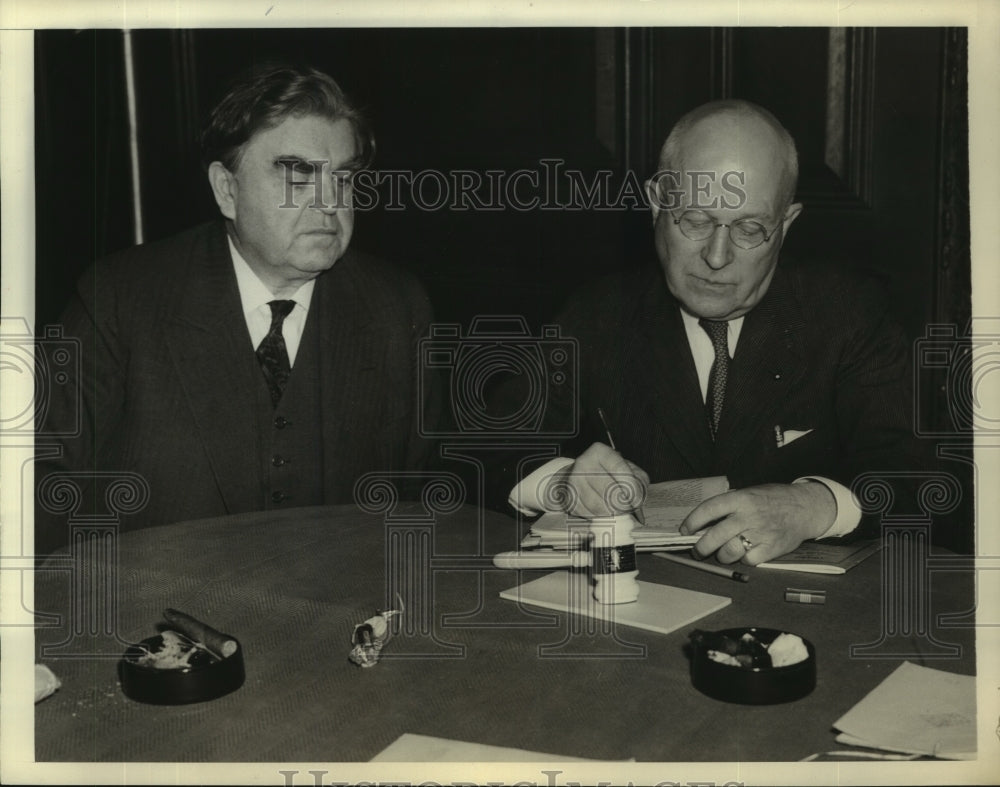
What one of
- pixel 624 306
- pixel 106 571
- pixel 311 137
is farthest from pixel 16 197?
pixel 624 306

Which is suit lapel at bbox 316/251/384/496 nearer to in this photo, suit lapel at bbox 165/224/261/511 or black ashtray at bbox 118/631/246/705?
suit lapel at bbox 165/224/261/511

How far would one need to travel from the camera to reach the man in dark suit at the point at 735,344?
263 centimetres

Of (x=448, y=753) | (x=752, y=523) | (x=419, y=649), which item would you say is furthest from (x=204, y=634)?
(x=752, y=523)

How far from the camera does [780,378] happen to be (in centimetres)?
272

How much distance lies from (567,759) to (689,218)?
1.62 metres

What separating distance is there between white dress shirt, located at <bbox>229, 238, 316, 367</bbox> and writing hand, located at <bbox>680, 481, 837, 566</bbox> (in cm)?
120

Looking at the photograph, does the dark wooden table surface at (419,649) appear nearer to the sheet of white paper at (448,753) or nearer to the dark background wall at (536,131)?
the sheet of white paper at (448,753)

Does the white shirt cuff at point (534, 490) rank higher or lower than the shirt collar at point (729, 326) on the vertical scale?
lower

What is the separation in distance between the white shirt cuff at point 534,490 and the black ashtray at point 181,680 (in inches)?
40.6

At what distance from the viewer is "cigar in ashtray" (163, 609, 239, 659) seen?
5.43ft

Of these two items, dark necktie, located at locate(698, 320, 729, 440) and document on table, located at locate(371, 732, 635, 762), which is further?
dark necktie, located at locate(698, 320, 729, 440)

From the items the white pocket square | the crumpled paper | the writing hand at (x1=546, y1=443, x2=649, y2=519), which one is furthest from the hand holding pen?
the crumpled paper

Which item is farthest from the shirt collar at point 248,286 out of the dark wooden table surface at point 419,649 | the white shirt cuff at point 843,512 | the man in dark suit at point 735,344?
the white shirt cuff at point 843,512

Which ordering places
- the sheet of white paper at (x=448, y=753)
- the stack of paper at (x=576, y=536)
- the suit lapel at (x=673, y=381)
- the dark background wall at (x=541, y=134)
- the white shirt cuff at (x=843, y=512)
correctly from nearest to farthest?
the sheet of white paper at (x=448, y=753)
the stack of paper at (x=576, y=536)
the white shirt cuff at (x=843, y=512)
the dark background wall at (x=541, y=134)
the suit lapel at (x=673, y=381)
